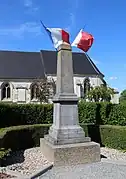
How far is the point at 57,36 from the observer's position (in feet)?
25.5

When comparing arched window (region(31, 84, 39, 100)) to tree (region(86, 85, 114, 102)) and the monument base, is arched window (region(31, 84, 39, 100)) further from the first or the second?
the monument base

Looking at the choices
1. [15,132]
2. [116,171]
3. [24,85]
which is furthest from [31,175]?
[24,85]

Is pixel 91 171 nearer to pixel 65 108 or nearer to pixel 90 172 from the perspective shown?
pixel 90 172

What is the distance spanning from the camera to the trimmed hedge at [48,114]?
37.2ft

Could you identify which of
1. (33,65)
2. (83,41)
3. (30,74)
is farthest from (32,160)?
(33,65)

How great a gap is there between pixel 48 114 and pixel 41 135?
8.51 ft

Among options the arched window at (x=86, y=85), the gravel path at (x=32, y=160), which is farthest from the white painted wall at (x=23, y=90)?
the gravel path at (x=32, y=160)

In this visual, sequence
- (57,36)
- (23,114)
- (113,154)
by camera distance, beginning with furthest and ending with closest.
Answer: (23,114), (113,154), (57,36)

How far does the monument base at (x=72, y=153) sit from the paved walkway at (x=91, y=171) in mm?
211

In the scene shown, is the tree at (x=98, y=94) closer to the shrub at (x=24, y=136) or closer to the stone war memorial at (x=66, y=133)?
the shrub at (x=24, y=136)

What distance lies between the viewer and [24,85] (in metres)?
36.5

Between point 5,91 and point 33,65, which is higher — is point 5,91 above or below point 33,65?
below

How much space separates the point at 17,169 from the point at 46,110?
21.3ft

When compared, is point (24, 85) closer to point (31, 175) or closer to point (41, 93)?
point (41, 93)
